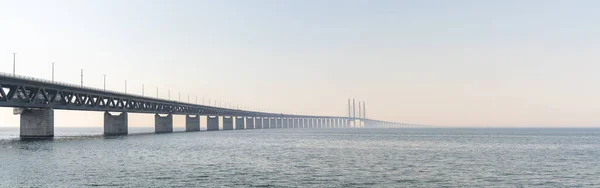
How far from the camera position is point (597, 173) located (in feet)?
159

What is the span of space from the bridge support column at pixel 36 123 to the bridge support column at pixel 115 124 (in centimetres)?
3597

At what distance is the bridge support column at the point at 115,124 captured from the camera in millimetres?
145375

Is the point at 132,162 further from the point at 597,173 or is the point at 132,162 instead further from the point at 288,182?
the point at 597,173

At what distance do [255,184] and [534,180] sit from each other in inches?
887

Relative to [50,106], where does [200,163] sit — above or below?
below

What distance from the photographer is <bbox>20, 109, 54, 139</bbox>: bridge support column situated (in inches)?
4240

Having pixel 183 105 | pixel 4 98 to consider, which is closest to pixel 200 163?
pixel 4 98

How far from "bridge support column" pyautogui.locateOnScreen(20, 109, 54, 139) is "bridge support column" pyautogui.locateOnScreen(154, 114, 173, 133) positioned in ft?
246

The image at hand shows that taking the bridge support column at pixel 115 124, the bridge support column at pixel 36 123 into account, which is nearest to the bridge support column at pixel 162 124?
the bridge support column at pixel 115 124

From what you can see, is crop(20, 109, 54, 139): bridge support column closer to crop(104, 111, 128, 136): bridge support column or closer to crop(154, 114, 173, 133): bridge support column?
crop(104, 111, 128, 136): bridge support column

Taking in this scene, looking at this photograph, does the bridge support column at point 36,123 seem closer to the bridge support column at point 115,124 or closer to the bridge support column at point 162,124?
the bridge support column at point 115,124

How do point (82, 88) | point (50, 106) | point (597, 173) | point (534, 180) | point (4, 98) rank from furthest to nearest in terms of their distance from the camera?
1. point (82, 88)
2. point (50, 106)
3. point (4, 98)
4. point (597, 173)
5. point (534, 180)

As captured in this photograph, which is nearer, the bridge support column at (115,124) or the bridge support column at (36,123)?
the bridge support column at (36,123)

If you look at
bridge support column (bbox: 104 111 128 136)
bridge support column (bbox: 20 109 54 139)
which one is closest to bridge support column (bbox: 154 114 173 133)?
bridge support column (bbox: 104 111 128 136)
